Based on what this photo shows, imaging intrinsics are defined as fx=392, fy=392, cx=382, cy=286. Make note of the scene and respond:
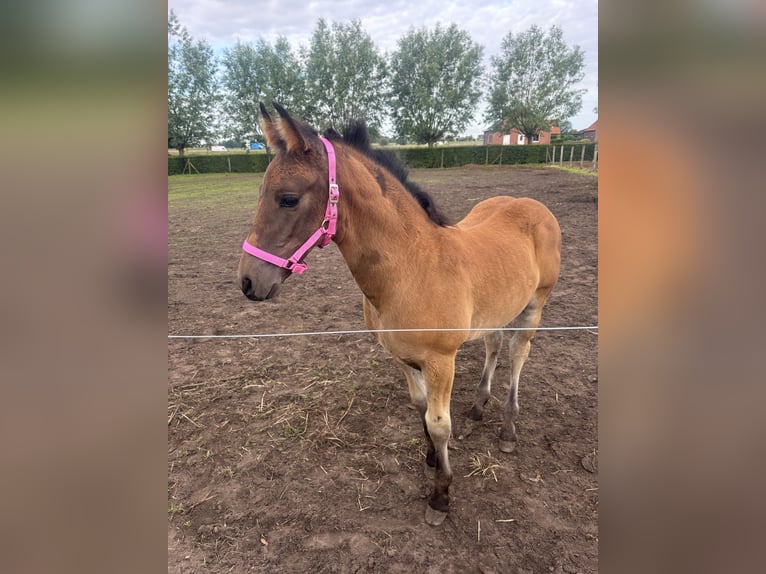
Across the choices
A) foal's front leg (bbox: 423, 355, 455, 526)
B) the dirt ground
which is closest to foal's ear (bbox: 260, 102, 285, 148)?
foal's front leg (bbox: 423, 355, 455, 526)

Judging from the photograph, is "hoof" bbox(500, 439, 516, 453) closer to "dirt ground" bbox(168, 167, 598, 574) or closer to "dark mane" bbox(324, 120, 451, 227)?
"dirt ground" bbox(168, 167, 598, 574)

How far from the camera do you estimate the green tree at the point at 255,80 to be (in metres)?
13.0

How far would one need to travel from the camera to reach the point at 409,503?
89.9 inches

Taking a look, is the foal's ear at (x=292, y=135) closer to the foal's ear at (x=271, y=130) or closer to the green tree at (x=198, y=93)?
the foal's ear at (x=271, y=130)

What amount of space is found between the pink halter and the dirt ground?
1.48m

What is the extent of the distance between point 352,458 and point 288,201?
1.80 m

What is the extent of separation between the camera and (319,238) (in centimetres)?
167

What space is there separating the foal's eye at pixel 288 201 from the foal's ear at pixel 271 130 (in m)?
0.25

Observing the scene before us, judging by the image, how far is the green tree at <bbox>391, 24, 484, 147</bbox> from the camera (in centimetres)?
2211

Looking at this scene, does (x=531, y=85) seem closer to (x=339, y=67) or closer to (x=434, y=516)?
(x=339, y=67)
